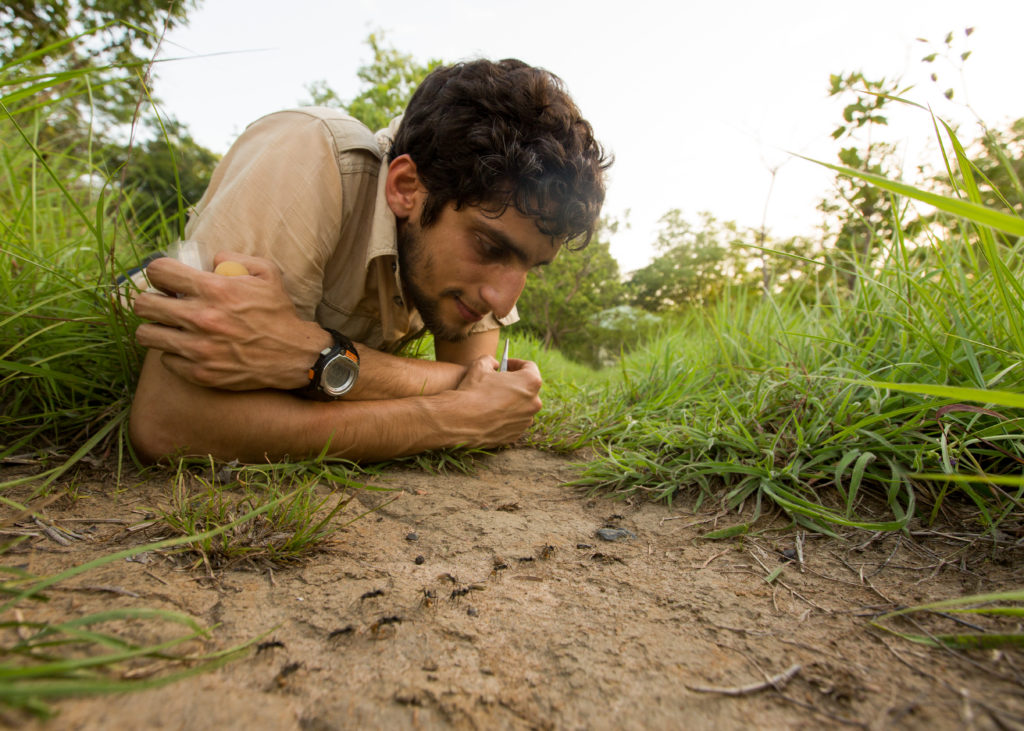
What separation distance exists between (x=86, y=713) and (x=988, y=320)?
209cm

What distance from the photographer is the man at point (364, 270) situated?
148 centimetres

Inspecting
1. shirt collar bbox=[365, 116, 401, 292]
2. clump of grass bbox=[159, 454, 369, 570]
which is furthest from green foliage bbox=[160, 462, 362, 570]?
shirt collar bbox=[365, 116, 401, 292]

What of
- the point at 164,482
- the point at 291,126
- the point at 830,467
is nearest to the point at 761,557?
the point at 830,467

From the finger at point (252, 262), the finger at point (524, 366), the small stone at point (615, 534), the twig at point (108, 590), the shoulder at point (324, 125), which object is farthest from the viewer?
the finger at point (524, 366)

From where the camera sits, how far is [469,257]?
1.95 m

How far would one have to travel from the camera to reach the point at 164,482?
4.46 feet


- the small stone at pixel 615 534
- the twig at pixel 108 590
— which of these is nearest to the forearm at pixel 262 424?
the twig at pixel 108 590

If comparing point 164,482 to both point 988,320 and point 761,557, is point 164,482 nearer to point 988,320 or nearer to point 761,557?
point 761,557

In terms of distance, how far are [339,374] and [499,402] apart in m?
0.62

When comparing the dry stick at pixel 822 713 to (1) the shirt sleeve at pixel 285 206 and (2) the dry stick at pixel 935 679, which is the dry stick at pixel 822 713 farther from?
(1) the shirt sleeve at pixel 285 206

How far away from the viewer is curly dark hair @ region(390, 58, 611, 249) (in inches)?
75.2

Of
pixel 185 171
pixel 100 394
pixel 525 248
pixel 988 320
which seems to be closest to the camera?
pixel 988 320

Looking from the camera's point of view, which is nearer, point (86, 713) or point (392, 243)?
point (86, 713)

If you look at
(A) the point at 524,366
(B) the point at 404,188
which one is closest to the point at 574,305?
(A) the point at 524,366
